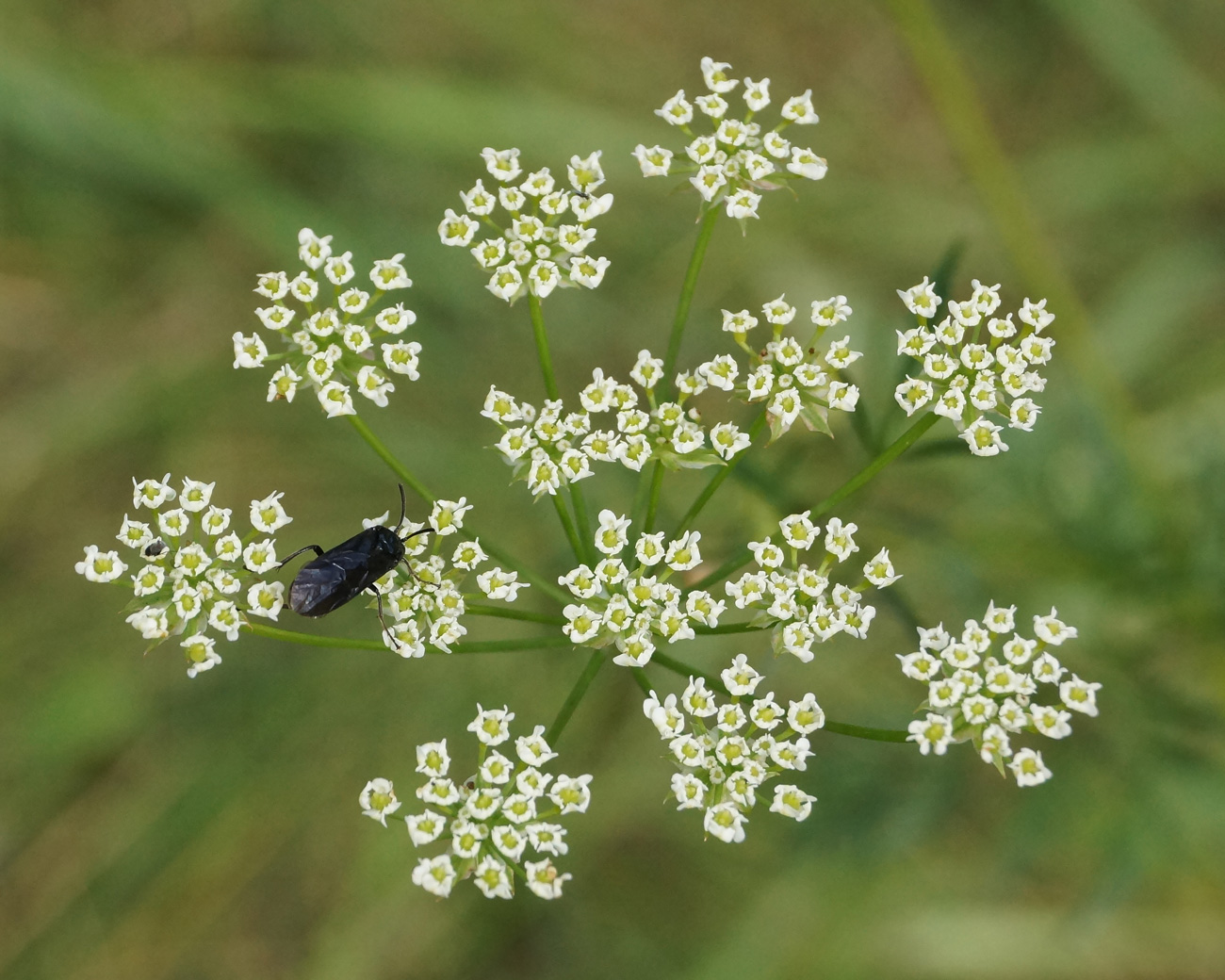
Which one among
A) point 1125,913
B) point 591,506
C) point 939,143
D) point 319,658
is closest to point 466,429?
point 319,658

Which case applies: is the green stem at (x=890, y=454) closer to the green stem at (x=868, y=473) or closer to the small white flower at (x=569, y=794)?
the green stem at (x=868, y=473)

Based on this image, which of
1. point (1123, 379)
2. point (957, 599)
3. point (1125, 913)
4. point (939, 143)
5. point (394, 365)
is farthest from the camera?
point (939, 143)

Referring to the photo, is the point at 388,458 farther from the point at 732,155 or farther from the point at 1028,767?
the point at 1028,767

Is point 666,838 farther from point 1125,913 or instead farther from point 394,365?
point 394,365

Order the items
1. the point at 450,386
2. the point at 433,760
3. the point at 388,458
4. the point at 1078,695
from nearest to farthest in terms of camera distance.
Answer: the point at 1078,695 → the point at 433,760 → the point at 388,458 → the point at 450,386

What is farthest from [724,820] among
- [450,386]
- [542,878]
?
[450,386]

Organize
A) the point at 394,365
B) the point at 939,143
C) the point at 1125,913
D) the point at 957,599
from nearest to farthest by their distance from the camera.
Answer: the point at 394,365 → the point at 957,599 → the point at 1125,913 → the point at 939,143
